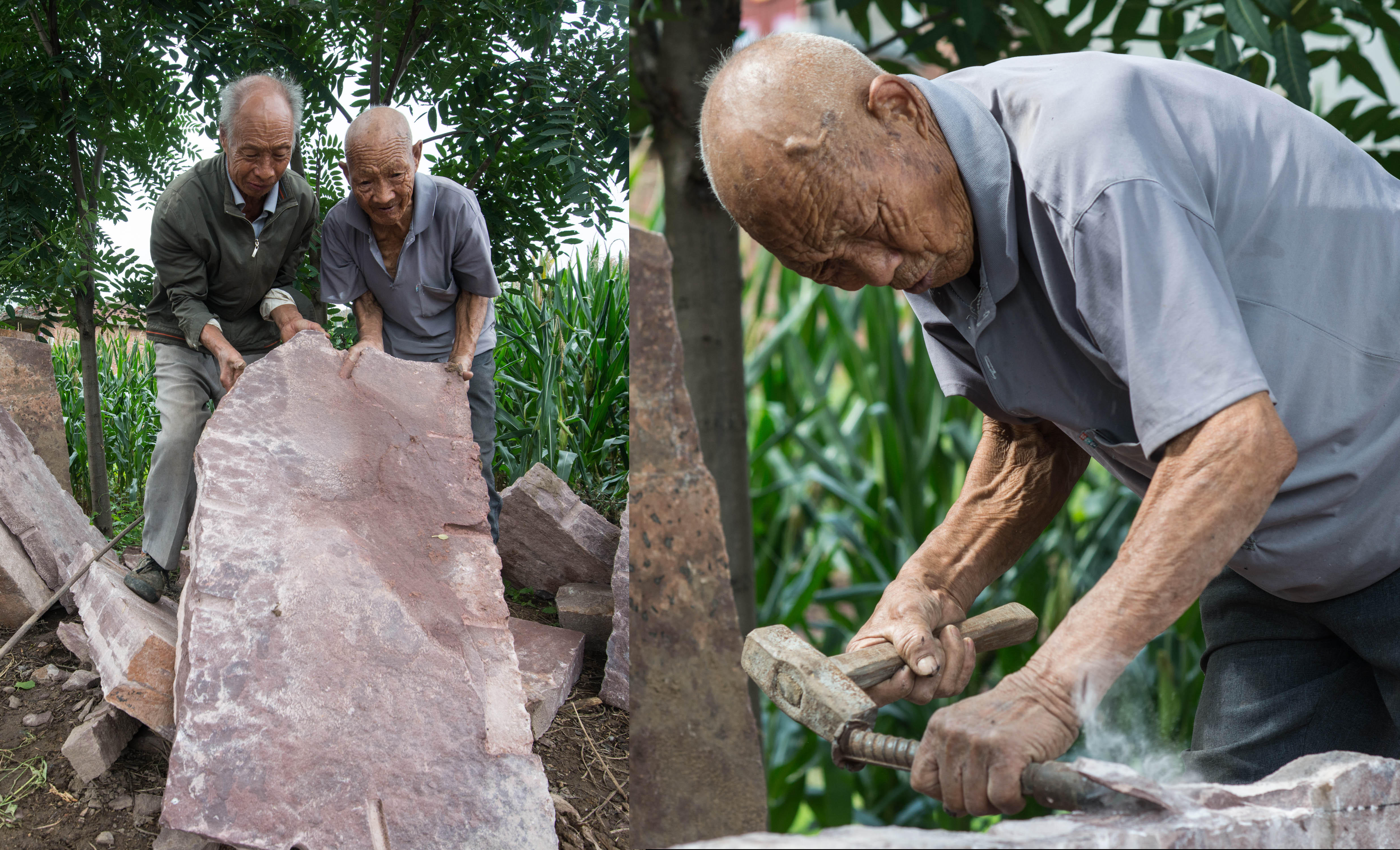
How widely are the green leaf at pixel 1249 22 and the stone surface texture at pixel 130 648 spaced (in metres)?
1.65

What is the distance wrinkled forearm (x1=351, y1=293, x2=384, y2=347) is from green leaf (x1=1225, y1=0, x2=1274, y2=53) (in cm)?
127

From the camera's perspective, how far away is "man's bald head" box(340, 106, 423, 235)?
1.41 meters

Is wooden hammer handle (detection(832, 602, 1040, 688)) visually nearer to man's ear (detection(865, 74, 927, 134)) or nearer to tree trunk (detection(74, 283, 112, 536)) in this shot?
man's ear (detection(865, 74, 927, 134))

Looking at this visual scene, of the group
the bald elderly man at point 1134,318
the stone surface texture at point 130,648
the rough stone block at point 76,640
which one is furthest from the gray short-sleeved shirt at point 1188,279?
the rough stone block at point 76,640

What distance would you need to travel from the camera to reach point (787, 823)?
1.87m

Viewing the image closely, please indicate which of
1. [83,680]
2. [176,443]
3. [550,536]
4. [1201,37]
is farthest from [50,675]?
[1201,37]

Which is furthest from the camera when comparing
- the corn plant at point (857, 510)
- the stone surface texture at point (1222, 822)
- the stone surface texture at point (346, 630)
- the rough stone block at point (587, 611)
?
the corn plant at point (857, 510)

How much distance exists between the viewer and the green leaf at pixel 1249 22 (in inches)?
48.4

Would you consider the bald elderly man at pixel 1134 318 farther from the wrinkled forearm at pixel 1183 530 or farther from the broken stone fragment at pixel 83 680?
the broken stone fragment at pixel 83 680

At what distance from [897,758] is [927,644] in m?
0.22

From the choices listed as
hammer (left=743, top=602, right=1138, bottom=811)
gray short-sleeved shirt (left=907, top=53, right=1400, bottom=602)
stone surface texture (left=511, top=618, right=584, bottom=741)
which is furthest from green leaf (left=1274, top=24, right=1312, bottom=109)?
stone surface texture (left=511, top=618, right=584, bottom=741)

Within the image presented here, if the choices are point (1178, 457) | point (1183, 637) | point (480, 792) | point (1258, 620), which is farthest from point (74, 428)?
point (1183, 637)

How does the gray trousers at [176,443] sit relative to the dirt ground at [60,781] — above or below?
above

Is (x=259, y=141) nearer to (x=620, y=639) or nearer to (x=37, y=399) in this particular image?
(x=37, y=399)
